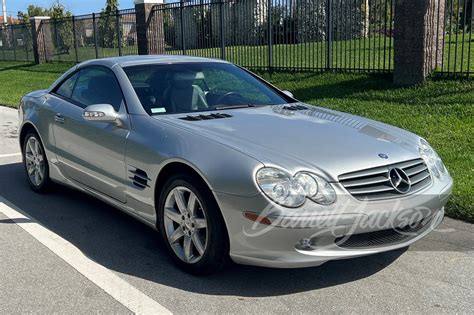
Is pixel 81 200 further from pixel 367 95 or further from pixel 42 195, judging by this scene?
pixel 367 95

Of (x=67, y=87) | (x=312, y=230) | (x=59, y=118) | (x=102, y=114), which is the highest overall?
(x=67, y=87)

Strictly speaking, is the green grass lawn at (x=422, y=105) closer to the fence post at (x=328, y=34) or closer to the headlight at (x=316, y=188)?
the fence post at (x=328, y=34)

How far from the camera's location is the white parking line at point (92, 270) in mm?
3486

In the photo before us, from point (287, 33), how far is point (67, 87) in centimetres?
941

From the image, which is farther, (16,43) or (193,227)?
(16,43)

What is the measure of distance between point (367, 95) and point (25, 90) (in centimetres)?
1102

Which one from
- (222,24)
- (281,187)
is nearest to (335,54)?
(222,24)

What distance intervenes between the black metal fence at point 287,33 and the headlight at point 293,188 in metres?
7.59

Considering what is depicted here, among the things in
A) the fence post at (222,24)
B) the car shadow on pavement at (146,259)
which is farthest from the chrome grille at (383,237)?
the fence post at (222,24)

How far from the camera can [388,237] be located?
12.0ft

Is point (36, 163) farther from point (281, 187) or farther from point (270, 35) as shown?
point (270, 35)

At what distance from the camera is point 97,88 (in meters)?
5.19

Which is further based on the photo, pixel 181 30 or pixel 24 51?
pixel 24 51

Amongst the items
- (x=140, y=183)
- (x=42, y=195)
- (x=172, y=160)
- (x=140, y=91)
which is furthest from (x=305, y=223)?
(x=42, y=195)
